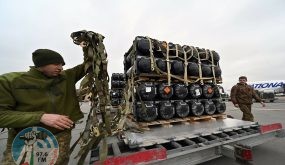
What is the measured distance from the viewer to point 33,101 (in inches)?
70.0

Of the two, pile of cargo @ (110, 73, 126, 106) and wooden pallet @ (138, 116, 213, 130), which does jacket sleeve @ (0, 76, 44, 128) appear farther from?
pile of cargo @ (110, 73, 126, 106)

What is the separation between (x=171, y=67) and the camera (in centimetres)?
447

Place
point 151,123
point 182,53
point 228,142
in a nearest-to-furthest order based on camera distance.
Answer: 1. point 228,142
2. point 151,123
3. point 182,53

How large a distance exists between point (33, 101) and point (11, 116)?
22 cm

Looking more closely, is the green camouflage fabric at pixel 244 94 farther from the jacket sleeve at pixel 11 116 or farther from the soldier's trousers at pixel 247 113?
the jacket sleeve at pixel 11 116

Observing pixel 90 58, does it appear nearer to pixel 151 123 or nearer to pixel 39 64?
pixel 39 64

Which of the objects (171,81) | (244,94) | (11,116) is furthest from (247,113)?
(11,116)

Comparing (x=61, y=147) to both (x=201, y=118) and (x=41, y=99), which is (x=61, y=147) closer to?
(x=41, y=99)

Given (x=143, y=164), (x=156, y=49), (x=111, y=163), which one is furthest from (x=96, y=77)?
(x=156, y=49)

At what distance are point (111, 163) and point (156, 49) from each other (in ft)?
9.42

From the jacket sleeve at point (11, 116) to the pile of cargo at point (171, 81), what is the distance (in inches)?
84.7

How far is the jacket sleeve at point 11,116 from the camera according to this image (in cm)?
160

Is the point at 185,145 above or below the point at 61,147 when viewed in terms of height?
below

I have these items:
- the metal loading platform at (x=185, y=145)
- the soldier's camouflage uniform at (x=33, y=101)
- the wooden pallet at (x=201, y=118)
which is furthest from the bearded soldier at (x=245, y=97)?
the soldier's camouflage uniform at (x=33, y=101)
